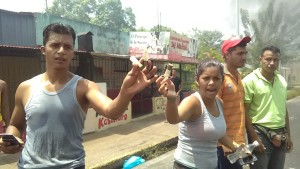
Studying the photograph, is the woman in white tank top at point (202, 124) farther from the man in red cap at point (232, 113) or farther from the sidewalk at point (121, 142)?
the sidewalk at point (121, 142)

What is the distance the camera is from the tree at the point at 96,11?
229 feet

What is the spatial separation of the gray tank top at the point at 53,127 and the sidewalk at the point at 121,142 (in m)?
3.43

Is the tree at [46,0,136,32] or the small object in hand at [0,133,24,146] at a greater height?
the tree at [46,0,136,32]

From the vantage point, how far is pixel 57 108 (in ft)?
6.37

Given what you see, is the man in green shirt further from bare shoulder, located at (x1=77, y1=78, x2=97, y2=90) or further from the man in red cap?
bare shoulder, located at (x1=77, y1=78, x2=97, y2=90)

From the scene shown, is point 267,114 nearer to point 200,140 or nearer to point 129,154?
point 200,140

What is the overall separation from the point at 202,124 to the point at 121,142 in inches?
201

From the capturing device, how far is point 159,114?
1208cm

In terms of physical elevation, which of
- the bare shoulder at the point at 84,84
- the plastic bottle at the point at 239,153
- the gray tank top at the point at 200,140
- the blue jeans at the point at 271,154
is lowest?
the blue jeans at the point at 271,154

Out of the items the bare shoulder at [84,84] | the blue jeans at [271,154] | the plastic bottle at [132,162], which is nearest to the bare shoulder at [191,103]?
the bare shoulder at [84,84]

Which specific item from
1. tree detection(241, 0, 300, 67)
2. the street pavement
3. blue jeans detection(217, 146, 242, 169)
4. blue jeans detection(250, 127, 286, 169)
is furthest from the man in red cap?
tree detection(241, 0, 300, 67)

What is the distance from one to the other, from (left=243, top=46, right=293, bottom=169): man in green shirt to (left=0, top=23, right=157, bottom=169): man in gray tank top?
173 cm

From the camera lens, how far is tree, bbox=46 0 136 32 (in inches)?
2746

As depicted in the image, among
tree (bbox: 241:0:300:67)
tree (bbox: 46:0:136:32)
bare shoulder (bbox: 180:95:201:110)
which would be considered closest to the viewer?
bare shoulder (bbox: 180:95:201:110)
